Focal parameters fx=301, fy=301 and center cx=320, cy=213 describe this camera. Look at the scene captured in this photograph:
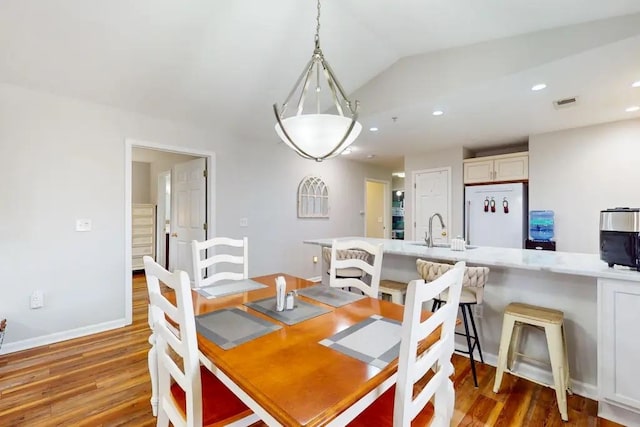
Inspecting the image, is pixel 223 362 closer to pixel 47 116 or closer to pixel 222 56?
pixel 222 56

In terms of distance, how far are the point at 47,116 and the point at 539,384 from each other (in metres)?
4.56

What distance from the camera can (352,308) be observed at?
5.26ft

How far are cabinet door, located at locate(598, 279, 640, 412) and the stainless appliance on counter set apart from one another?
0.15 m

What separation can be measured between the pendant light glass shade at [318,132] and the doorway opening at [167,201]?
238 centimetres

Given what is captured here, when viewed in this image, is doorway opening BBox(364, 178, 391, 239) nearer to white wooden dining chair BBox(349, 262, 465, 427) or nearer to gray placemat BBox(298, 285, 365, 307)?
gray placemat BBox(298, 285, 365, 307)

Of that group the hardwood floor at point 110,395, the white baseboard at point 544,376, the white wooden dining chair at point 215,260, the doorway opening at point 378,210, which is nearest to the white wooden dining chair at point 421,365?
the hardwood floor at point 110,395

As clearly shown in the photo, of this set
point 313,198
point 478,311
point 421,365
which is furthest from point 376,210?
point 421,365

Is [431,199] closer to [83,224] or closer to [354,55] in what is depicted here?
[354,55]

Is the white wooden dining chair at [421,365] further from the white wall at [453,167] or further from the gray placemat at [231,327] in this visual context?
the white wall at [453,167]

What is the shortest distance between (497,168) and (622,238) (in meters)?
2.90

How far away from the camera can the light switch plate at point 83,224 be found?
2908 millimetres

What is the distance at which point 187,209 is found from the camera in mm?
4250

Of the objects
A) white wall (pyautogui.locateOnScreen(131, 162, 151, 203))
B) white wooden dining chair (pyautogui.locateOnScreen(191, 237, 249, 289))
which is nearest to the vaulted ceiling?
white wooden dining chair (pyautogui.locateOnScreen(191, 237, 249, 289))

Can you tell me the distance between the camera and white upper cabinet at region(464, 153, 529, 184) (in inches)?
165
